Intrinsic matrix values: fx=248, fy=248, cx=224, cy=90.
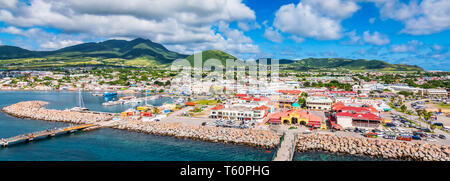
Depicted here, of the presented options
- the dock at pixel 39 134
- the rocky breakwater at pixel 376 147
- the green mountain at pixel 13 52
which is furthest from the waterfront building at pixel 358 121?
the green mountain at pixel 13 52

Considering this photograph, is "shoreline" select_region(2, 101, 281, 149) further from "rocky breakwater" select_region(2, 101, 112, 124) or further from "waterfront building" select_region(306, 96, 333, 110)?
"waterfront building" select_region(306, 96, 333, 110)

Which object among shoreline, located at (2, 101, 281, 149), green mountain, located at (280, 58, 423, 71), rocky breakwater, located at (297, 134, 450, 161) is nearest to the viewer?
rocky breakwater, located at (297, 134, 450, 161)

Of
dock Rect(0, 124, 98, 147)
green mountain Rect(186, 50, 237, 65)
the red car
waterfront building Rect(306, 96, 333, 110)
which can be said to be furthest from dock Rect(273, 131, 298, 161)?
green mountain Rect(186, 50, 237, 65)

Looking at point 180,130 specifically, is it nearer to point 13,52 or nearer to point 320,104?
point 320,104

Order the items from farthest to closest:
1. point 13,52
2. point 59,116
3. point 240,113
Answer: point 13,52, point 59,116, point 240,113

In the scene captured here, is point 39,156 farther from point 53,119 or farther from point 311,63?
point 311,63

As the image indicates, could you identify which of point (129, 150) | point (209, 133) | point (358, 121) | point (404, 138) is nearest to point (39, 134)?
point (129, 150)
